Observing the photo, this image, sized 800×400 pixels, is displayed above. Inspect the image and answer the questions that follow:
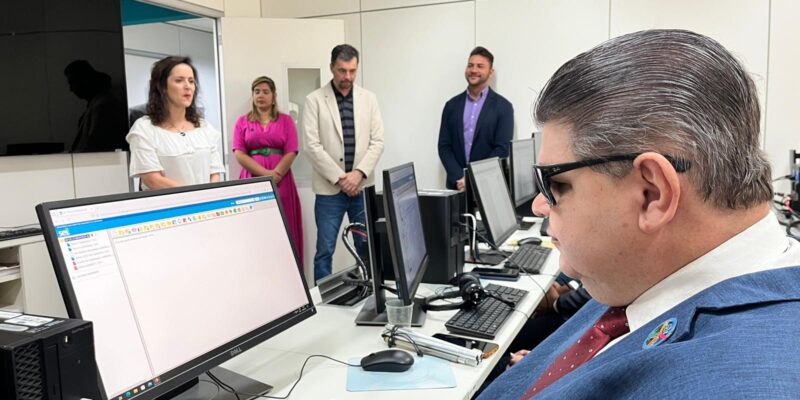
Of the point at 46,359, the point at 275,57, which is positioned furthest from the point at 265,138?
the point at 46,359

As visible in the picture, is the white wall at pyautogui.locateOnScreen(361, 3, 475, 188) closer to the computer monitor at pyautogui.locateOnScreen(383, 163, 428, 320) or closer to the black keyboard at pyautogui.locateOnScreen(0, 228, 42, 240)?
the black keyboard at pyautogui.locateOnScreen(0, 228, 42, 240)

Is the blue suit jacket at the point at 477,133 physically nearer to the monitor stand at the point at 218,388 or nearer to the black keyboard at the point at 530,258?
the black keyboard at the point at 530,258

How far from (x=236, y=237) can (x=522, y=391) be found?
68 cm

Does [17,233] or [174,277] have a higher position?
[174,277]

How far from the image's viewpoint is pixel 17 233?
2.71 metres

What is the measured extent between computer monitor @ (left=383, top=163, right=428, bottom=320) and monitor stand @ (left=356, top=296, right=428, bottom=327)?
0.03ft

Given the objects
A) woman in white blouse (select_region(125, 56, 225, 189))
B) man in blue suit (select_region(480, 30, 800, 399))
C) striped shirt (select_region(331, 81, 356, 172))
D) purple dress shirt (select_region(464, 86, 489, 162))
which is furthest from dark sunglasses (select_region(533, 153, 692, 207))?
purple dress shirt (select_region(464, 86, 489, 162))

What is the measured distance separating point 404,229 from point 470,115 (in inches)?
123

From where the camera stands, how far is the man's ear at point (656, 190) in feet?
2.21

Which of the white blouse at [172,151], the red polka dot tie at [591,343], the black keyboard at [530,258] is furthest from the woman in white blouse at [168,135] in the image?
the red polka dot tie at [591,343]

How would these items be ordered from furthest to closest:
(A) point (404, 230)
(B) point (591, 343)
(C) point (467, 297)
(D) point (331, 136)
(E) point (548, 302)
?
(D) point (331, 136) → (E) point (548, 302) → (C) point (467, 297) → (A) point (404, 230) → (B) point (591, 343)

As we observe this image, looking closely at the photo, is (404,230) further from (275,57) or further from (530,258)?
(275,57)

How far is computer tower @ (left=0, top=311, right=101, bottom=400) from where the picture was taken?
681 mm

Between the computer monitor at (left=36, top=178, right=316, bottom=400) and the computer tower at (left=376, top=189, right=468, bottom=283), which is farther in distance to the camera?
the computer tower at (left=376, top=189, right=468, bottom=283)
